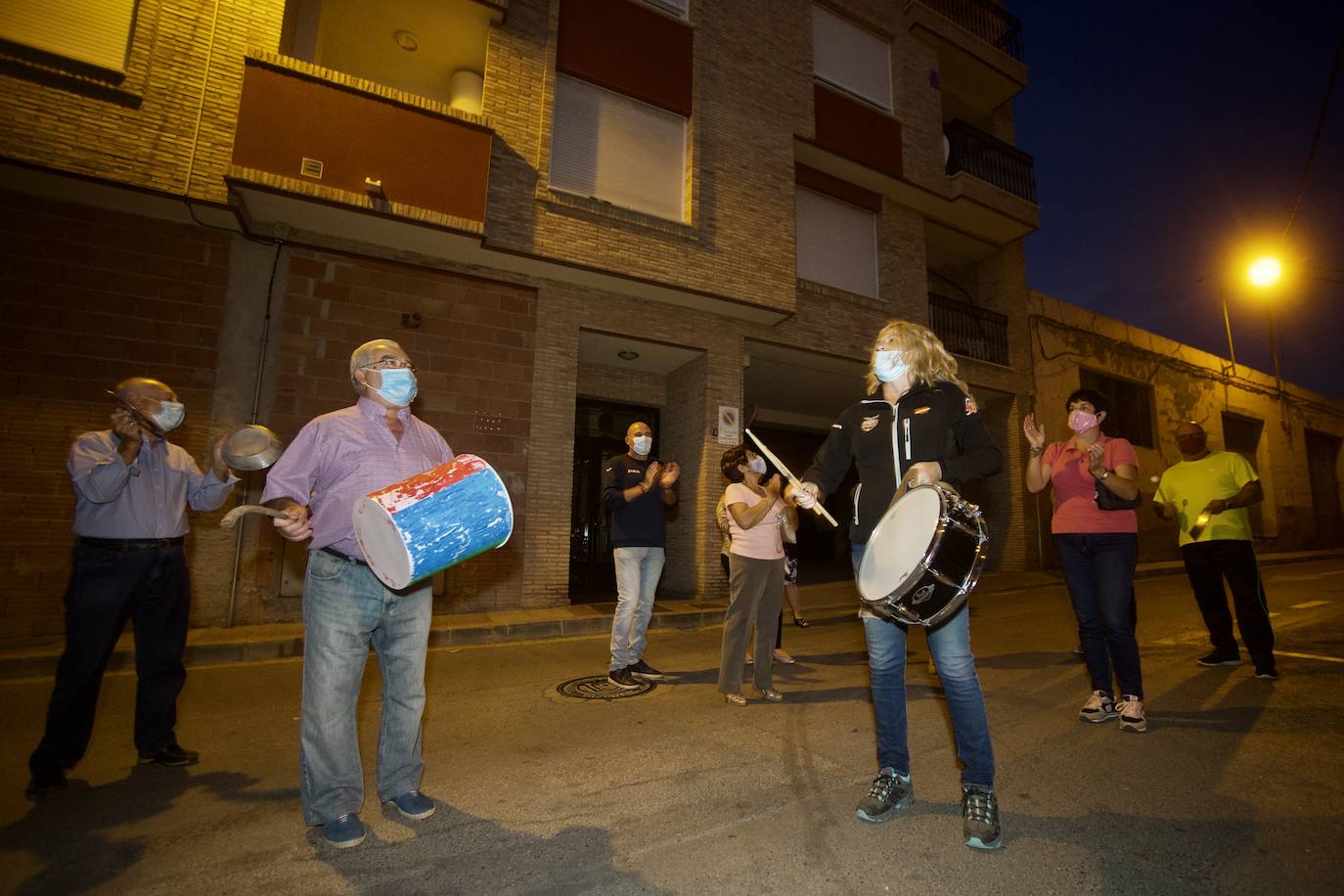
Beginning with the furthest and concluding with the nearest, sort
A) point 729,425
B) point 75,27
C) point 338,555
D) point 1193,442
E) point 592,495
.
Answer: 1. point 592,495
2. point 729,425
3. point 75,27
4. point 1193,442
5. point 338,555

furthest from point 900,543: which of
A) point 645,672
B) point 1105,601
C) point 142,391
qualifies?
point 142,391

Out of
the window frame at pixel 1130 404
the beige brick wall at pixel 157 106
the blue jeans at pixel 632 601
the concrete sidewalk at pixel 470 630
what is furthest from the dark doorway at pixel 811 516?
the beige brick wall at pixel 157 106

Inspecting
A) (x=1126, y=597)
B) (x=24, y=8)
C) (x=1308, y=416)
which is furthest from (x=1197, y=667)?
(x=1308, y=416)

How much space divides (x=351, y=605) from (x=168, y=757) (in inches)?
77.7

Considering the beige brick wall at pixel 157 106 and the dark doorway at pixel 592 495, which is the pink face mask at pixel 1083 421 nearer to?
the dark doorway at pixel 592 495

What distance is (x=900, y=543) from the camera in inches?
93.4

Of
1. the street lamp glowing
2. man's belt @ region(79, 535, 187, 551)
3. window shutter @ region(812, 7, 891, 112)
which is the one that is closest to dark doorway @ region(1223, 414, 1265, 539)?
the street lamp glowing

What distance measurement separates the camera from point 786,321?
1149cm

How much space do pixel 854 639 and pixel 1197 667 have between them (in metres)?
3.01

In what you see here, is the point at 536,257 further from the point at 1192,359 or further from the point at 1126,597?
the point at 1192,359

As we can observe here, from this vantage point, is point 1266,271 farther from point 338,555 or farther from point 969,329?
point 338,555

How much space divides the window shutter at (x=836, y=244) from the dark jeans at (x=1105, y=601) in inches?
368

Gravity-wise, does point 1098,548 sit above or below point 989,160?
below

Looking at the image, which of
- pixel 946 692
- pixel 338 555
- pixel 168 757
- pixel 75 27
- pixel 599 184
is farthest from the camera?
pixel 599 184
